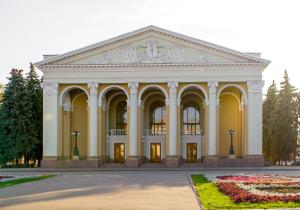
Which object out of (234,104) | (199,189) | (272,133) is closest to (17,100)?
(234,104)

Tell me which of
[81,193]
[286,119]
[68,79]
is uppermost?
[68,79]

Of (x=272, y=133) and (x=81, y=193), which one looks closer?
(x=81, y=193)

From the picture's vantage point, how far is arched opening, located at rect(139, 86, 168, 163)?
47.0 m

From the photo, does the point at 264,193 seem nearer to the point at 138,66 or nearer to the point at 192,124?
the point at 138,66

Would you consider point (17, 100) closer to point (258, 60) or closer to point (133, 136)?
point (133, 136)

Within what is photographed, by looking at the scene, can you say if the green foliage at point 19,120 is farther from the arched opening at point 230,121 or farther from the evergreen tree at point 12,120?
the arched opening at point 230,121

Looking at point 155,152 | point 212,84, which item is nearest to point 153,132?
point 155,152

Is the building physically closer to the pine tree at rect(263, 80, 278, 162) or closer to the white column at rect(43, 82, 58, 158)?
the white column at rect(43, 82, 58, 158)

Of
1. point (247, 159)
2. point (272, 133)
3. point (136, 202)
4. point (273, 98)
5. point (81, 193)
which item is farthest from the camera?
point (273, 98)

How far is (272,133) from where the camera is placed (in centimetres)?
5162

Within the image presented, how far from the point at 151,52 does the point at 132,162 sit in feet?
34.5

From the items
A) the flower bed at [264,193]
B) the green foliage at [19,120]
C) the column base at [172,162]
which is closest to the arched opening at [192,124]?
the column base at [172,162]

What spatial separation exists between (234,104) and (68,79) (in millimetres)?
16934

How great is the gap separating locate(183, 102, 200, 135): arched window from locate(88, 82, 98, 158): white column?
32.1 ft
